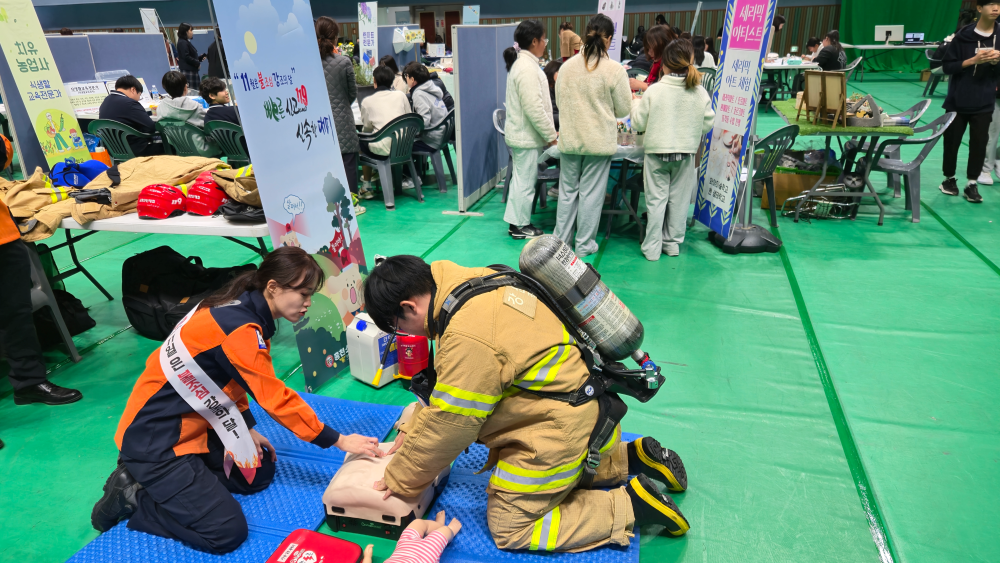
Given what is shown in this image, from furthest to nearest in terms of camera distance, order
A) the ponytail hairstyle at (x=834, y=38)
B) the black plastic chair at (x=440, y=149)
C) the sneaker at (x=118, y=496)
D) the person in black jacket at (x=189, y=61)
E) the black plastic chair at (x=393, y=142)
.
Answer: the person in black jacket at (x=189, y=61) < the ponytail hairstyle at (x=834, y=38) < the black plastic chair at (x=440, y=149) < the black plastic chair at (x=393, y=142) < the sneaker at (x=118, y=496)

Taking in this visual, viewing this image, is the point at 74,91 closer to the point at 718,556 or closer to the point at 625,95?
the point at 625,95

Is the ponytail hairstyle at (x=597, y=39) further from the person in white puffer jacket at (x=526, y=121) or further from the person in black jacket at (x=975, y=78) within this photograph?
the person in black jacket at (x=975, y=78)


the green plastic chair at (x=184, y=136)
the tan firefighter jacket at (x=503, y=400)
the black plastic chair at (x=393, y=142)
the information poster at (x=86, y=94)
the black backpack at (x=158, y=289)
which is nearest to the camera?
the tan firefighter jacket at (x=503, y=400)

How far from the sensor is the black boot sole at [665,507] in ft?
6.67

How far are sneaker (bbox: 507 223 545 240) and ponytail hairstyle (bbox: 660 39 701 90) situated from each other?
169cm

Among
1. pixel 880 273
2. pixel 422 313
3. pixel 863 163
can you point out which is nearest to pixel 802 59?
pixel 863 163

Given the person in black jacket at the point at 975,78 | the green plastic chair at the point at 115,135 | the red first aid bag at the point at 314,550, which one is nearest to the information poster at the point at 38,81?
the green plastic chair at the point at 115,135

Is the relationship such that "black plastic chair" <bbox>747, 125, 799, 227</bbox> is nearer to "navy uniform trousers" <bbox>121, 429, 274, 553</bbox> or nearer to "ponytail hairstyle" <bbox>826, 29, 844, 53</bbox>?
"navy uniform trousers" <bbox>121, 429, 274, 553</bbox>

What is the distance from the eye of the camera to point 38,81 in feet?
15.6

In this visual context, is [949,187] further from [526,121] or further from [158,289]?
[158,289]

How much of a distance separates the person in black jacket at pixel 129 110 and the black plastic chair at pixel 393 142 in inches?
87.4

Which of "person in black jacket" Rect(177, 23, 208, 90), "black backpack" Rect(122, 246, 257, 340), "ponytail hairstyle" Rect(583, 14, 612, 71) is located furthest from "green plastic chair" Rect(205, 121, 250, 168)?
"person in black jacket" Rect(177, 23, 208, 90)

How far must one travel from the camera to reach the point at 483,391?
1.72 meters

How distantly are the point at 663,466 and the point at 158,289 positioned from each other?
2.97 metres
